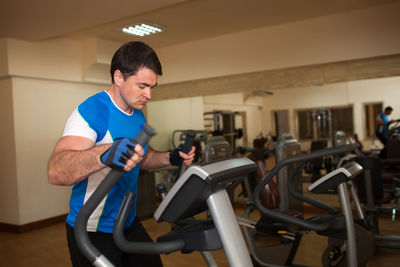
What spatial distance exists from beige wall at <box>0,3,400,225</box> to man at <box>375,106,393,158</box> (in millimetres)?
105

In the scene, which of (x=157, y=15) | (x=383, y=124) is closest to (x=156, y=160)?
(x=157, y=15)

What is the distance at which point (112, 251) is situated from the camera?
1401mm

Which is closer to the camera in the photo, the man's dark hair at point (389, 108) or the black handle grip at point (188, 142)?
the black handle grip at point (188, 142)

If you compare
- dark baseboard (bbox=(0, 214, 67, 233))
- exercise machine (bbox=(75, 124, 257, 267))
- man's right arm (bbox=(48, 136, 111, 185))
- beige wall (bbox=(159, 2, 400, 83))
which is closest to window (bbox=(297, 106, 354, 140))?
beige wall (bbox=(159, 2, 400, 83))

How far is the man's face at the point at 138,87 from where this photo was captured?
134 centimetres

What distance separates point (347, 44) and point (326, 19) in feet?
1.43

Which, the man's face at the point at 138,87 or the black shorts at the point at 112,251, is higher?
the man's face at the point at 138,87

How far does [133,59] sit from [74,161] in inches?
17.8

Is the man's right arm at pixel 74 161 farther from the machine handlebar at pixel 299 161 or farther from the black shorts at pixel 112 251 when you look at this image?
the machine handlebar at pixel 299 161

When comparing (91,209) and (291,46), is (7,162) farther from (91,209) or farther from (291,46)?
(91,209)

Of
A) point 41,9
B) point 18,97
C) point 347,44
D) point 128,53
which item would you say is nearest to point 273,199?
point 128,53

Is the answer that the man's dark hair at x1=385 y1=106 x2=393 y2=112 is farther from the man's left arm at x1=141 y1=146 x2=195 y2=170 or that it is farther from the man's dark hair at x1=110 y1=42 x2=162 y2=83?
the man's dark hair at x1=110 y1=42 x2=162 y2=83

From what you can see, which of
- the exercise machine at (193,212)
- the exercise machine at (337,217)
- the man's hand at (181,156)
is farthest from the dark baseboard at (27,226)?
the exercise machine at (193,212)

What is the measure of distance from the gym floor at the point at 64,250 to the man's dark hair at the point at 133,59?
92.8 inches
